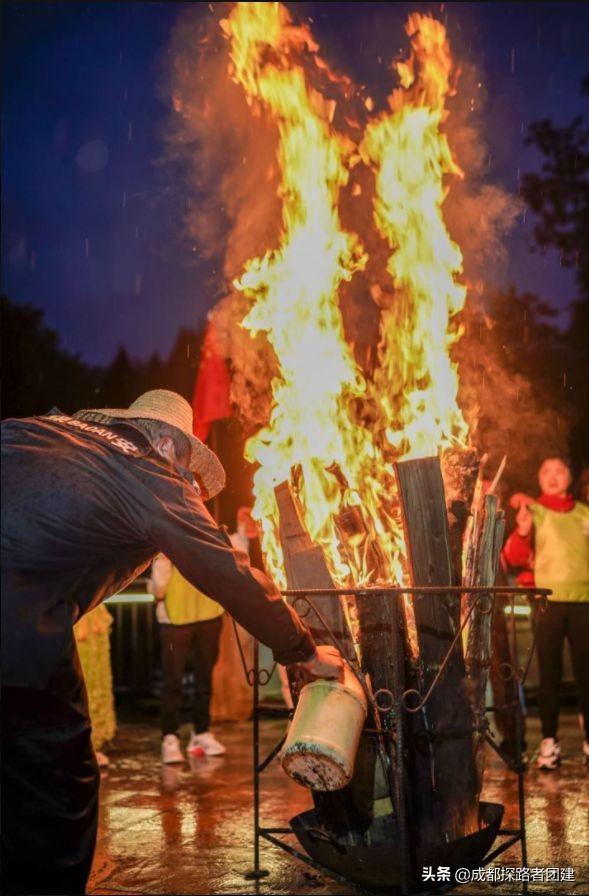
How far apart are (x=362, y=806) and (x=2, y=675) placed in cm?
177

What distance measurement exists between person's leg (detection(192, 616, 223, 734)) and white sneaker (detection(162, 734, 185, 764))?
1.18 ft

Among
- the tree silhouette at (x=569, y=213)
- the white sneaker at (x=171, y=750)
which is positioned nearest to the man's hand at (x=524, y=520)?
the white sneaker at (x=171, y=750)

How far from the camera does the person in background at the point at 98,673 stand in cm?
744

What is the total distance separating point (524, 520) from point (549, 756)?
1907 mm

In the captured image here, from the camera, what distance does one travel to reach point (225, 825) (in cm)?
521

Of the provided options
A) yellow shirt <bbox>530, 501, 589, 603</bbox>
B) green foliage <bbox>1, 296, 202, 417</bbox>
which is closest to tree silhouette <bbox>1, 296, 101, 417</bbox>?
green foliage <bbox>1, 296, 202, 417</bbox>

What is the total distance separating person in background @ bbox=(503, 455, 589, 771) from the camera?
6.88 meters

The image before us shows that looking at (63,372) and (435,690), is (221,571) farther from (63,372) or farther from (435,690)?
(63,372)

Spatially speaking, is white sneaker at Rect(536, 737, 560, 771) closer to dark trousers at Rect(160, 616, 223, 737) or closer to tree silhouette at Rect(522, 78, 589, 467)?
dark trousers at Rect(160, 616, 223, 737)

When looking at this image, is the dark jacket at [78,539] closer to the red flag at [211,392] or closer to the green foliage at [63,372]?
the red flag at [211,392]

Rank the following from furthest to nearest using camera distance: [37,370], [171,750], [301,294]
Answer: [37,370] → [171,750] → [301,294]

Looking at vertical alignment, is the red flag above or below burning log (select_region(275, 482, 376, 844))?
above

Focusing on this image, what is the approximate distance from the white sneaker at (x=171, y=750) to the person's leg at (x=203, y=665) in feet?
1.18

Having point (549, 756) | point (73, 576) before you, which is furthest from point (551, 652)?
point (73, 576)
